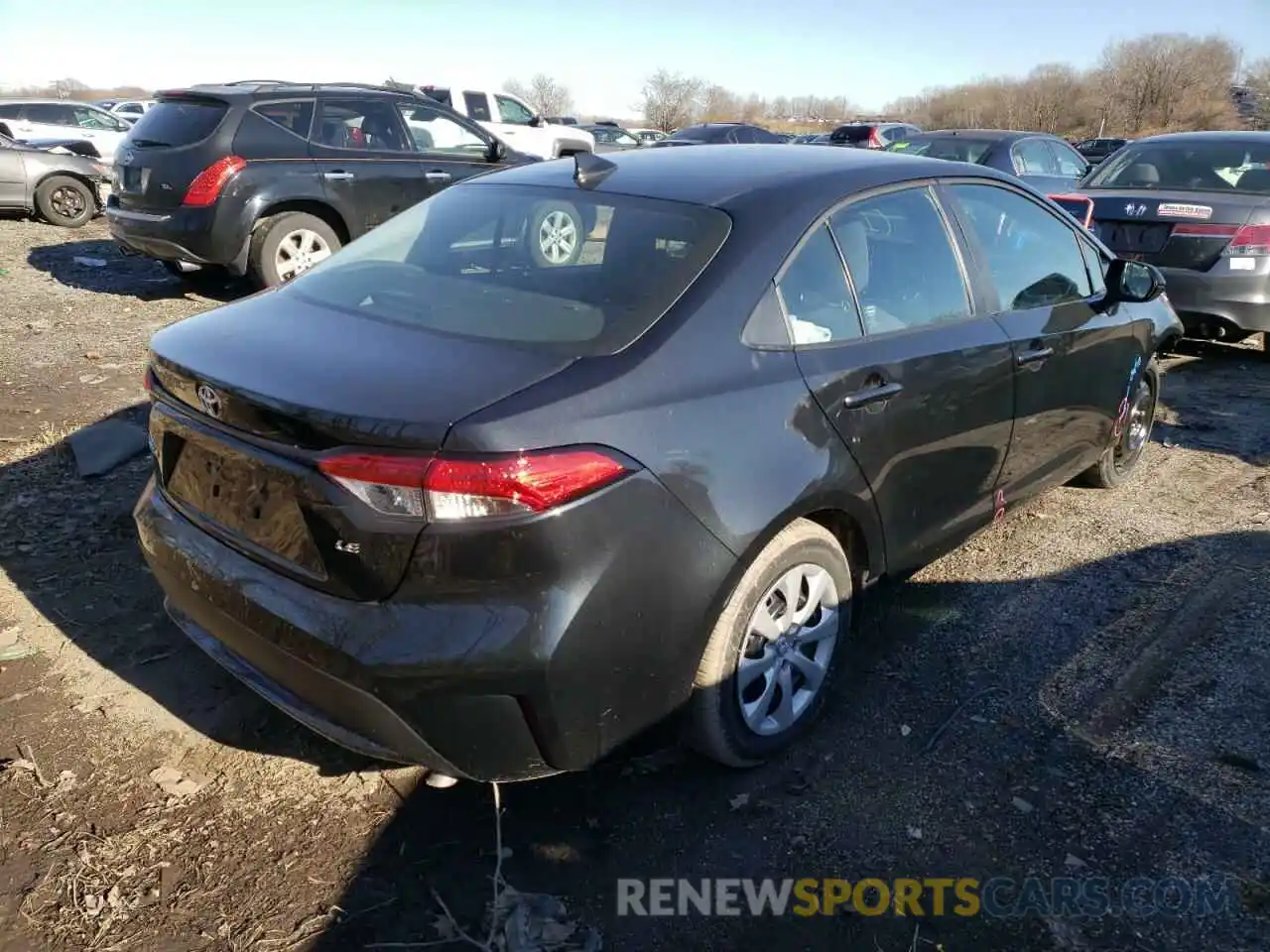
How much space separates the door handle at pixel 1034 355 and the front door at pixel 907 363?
0.09m

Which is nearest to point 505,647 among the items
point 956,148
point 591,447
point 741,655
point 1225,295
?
point 591,447

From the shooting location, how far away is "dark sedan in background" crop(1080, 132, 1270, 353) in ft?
21.6

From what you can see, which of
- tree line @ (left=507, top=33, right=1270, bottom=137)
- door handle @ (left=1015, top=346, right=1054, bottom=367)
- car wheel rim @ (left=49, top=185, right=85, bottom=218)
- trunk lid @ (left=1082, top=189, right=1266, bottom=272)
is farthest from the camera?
tree line @ (left=507, top=33, right=1270, bottom=137)

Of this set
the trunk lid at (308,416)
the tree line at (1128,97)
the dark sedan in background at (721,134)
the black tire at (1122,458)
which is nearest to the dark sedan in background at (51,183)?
the dark sedan in background at (721,134)

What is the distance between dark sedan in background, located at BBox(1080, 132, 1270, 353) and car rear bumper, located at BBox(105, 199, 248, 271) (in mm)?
6747

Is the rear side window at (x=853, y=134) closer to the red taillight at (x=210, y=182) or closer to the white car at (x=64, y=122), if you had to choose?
the white car at (x=64, y=122)

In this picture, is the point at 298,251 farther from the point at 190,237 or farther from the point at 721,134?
the point at 721,134

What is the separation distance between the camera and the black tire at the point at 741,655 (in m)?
2.51

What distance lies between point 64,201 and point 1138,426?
1338 cm

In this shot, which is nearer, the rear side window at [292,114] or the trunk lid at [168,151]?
the trunk lid at [168,151]

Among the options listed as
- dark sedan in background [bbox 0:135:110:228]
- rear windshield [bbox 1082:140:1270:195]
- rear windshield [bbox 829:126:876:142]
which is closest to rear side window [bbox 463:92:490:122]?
dark sedan in background [bbox 0:135:110:228]

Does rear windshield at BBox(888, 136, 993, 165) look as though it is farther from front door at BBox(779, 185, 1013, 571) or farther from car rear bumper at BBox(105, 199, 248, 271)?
front door at BBox(779, 185, 1013, 571)

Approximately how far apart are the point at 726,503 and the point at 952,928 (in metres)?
1.15

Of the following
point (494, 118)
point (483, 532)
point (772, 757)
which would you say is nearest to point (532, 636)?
point (483, 532)
